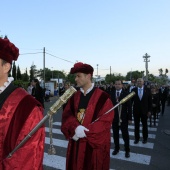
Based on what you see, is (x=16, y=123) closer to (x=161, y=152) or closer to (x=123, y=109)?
(x=123, y=109)

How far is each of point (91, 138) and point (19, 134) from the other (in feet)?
7.01

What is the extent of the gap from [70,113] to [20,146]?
2.39 metres

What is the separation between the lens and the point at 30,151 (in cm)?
182

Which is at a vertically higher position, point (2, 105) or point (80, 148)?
point (2, 105)

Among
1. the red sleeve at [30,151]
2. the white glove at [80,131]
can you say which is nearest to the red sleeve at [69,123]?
the white glove at [80,131]

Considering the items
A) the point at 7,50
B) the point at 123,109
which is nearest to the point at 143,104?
the point at 123,109

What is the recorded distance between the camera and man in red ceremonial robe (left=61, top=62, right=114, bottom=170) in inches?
153

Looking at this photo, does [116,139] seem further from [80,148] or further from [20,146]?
[20,146]

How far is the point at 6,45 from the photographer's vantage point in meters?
1.93

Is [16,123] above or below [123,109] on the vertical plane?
above

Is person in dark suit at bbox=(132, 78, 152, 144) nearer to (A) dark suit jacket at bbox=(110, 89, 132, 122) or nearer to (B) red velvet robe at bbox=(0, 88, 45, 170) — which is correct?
(A) dark suit jacket at bbox=(110, 89, 132, 122)

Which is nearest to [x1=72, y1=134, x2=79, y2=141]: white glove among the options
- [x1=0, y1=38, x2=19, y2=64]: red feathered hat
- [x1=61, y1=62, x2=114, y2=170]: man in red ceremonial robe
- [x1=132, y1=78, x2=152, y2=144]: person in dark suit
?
[x1=61, y1=62, x2=114, y2=170]: man in red ceremonial robe

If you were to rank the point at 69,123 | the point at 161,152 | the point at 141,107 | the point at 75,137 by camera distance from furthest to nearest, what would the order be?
the point at 141,107 < the point at 161,152 < the point at 69,123 < the point at 75,137

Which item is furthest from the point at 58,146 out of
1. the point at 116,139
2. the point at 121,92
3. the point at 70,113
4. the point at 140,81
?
the point at 70,113
